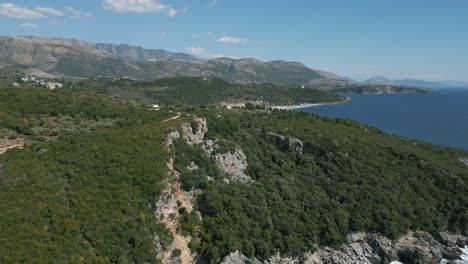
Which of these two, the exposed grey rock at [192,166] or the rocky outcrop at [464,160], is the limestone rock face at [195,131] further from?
the rocky outcrop at [464,160]

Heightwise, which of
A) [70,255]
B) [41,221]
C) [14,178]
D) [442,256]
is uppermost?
[14,178]

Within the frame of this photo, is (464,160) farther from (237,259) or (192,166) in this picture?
(192,166)

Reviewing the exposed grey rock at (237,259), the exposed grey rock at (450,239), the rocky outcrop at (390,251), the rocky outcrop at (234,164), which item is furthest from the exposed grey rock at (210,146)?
the exposed grey rock at (450,239)

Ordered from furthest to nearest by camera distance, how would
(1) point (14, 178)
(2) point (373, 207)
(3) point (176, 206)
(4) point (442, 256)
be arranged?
(2) point (373, 207)
(4) point (442, 256)
(3) point (176, 206)
(1) point (14, 178)

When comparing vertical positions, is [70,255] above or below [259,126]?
below

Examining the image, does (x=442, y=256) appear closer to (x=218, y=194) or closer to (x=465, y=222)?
(x=465, y=222)

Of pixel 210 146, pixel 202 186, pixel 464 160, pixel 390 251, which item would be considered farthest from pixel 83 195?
pixel 464 160

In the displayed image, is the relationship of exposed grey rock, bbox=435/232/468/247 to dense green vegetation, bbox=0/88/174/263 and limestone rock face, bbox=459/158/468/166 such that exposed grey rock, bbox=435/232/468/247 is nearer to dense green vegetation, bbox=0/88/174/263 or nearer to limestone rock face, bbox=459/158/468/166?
limestone rock face, bbox=459/158/468/166

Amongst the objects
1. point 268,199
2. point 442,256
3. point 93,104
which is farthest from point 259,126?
point 442,256
